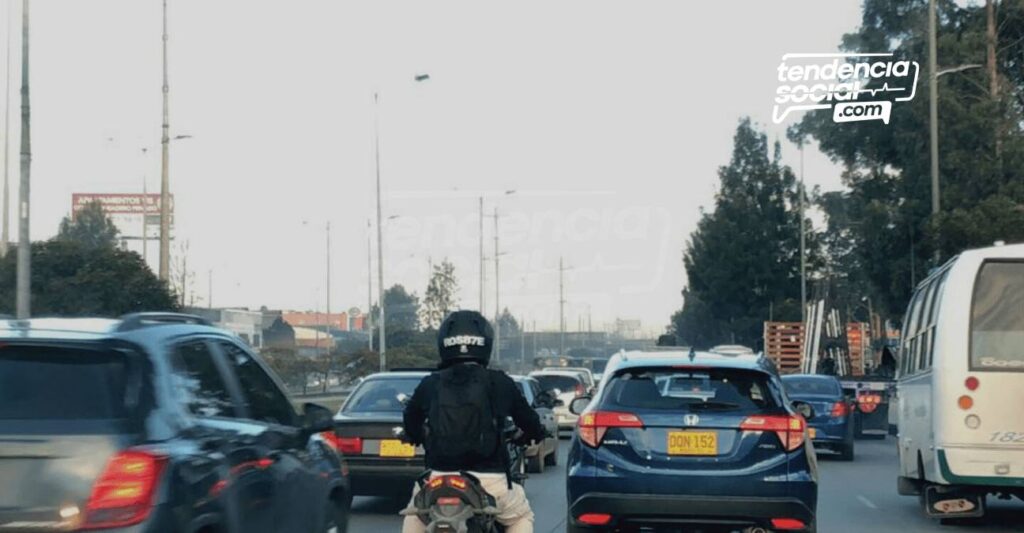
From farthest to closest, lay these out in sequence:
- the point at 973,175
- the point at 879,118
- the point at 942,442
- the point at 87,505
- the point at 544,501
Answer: the point at 879,118 → the point at 973,175 → the point at 544,501 → the point at 942,442 → the point at 87,505

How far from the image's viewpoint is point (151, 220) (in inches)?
4488

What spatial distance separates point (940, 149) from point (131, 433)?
141ft

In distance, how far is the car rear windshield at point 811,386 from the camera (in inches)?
1117

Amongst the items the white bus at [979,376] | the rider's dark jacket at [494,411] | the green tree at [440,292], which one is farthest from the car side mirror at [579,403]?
the green tree at [440,292]

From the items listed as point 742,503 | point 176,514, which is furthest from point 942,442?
point 176,514

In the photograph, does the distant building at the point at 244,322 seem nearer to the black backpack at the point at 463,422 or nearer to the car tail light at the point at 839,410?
the car tail light at the point at 839,410

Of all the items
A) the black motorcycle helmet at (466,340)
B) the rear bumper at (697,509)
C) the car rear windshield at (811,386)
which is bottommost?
the rear bumper at (697,509)

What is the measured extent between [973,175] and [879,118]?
912cm

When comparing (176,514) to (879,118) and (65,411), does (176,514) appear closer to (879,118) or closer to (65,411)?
(65,411)

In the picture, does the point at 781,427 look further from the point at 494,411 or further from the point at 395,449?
the point at 395,449

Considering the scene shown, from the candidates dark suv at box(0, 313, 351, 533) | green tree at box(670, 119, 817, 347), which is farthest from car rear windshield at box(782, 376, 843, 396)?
green tree at box(670, 119, 817, 347)

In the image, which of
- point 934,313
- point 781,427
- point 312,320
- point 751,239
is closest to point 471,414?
point 781,427

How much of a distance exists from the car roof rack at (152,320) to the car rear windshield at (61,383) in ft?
1.01

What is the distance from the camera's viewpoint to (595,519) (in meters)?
11.8
